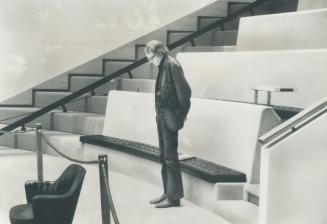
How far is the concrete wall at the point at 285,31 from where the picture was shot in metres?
6.41

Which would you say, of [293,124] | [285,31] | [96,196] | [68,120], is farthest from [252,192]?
[68,120]

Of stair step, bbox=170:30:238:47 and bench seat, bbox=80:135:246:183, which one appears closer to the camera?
bench seat, bbox=80:135:246:183

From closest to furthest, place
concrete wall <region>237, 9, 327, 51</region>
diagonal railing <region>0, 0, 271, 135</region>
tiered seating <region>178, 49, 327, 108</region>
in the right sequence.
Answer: tiered seating <region>178, 49, 327, 108</region>, concrete wall <region>237, 9, 327, 51</region>, diagonal railing <region>0, 0, 271, 135</region>

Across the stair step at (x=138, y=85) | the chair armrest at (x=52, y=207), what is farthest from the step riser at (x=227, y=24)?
the chair armrest at (x=52, y=207)

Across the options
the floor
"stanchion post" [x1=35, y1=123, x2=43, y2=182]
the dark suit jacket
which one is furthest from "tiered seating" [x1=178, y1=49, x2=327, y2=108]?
"stanchion post" [x1=35, y1=123, x2=43, y2=182]

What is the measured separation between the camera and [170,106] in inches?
201

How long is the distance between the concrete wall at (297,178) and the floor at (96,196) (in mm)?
766

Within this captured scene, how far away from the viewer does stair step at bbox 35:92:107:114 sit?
335 inches

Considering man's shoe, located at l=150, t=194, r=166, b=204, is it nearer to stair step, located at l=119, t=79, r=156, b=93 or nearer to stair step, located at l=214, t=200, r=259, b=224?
stair step, located at l=214, t=200, r=259, b=224

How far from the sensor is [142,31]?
9242 mm

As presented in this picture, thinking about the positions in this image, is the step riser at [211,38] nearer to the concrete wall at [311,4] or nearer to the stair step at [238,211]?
the concrete wall at [311,4]

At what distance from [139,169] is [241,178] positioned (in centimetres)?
170

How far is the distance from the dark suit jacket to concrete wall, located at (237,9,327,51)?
2038 mm

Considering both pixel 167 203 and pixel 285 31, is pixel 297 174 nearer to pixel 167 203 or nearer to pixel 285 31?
pixel 167 203
